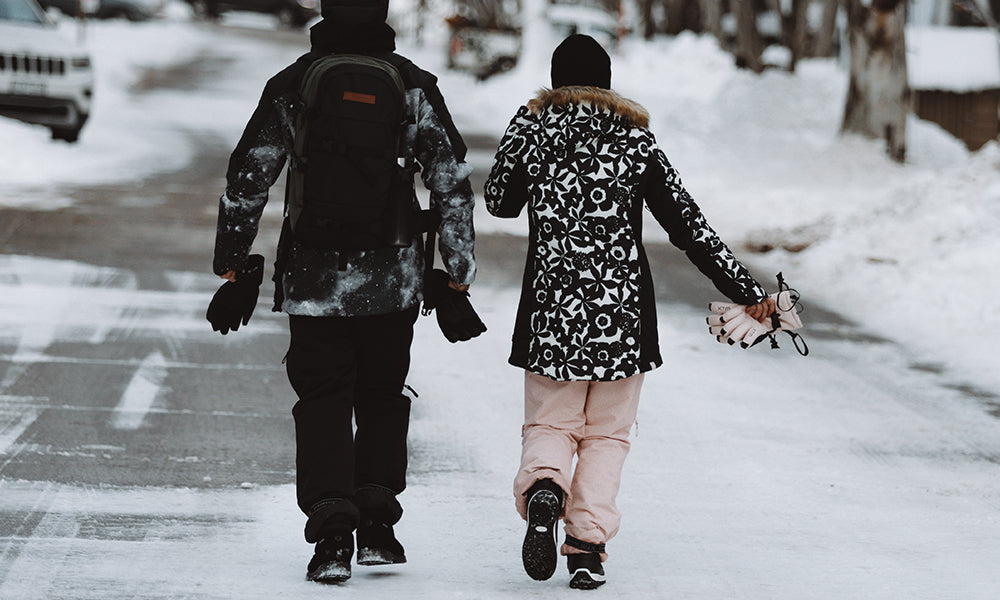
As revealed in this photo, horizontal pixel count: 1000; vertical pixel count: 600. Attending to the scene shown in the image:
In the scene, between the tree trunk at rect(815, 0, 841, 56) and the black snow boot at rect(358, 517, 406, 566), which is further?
the tree trunk at rect(815, 0, 841, 56)

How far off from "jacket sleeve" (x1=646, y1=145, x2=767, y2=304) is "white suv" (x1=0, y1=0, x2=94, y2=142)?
45.1 feet

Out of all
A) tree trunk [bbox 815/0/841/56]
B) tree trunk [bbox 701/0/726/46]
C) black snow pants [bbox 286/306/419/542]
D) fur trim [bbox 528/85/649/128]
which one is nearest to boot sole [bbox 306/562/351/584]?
black snow pants [bbox 286/306/419/542]

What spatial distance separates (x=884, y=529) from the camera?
530 centimetres

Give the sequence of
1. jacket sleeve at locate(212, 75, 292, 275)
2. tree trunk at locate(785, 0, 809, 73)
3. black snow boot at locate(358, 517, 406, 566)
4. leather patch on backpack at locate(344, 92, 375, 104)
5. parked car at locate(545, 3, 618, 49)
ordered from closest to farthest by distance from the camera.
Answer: leather patch on backpack at locate(344, 92, 375, 104)
jacket sleeve at locate(212, 75, 292, 275)
black snow boot at locate(358, 517, 406, 566)
tree trunk at locate(785, 0, 809, 73)
parked car at locate(545, 3, 618, 49)

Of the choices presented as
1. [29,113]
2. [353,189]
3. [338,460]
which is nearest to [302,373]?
[338,460]

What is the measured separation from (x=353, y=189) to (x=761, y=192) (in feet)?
41.3

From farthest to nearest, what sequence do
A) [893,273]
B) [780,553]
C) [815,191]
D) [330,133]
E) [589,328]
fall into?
[815,191] → [893,273] → [780,553] → [589,328] → [330,133]

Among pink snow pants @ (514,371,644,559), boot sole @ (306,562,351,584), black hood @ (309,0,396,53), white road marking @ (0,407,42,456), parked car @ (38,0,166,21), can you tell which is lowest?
parked car @ (38,0,166,21)

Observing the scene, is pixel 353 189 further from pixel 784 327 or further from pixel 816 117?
pixel 816 117

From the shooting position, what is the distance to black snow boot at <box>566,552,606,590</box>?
14.6 feet

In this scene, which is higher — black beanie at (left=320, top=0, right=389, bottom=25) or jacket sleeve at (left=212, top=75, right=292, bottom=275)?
black beanie at (left=320, top=0, right=389, bottom=25)

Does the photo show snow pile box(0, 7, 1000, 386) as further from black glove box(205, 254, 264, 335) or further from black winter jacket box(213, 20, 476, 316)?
black glove box(205, 254, 264, 335)

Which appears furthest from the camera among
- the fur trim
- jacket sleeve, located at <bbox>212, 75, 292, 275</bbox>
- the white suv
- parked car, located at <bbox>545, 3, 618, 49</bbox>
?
parked car, located at <bbox>545, 3, 618, 49</bbox>

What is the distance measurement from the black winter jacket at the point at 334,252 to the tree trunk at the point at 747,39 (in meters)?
26.9
